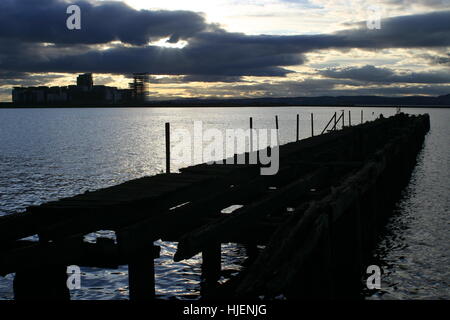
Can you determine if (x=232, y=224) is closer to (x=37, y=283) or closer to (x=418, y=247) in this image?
(x=37, y=283)

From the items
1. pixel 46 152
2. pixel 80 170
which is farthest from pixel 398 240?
pixel 46 152

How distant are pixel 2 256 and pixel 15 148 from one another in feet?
184

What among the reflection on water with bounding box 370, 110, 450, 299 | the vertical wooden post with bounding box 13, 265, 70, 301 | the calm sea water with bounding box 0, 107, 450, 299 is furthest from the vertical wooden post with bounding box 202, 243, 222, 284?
the vertical wooden post with bounding box 13, 265, 70, 301

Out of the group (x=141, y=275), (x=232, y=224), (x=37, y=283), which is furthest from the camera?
(x=141, y=275)

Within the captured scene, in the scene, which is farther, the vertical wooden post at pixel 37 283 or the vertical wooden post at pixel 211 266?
the vertical wooden post at pixel 211 266

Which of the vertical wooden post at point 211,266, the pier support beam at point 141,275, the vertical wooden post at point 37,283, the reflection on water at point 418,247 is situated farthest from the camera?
the vertical wooden post at point 211,266

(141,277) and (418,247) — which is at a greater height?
(141,277)

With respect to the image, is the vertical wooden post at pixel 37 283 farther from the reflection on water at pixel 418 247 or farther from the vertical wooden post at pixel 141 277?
the reflection on water at pixel 418 247

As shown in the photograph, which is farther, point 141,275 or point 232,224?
point 141,275

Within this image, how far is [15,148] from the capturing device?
57500 mm

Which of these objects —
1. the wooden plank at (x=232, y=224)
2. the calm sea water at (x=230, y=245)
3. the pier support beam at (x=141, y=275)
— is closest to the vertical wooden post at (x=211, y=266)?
the calm sea water at (x=230, y=245)

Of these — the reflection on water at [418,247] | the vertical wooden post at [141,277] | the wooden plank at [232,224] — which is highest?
the wooden plank at [232,224]

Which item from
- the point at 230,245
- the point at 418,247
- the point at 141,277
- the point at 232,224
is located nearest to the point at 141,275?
the point at 141,277
